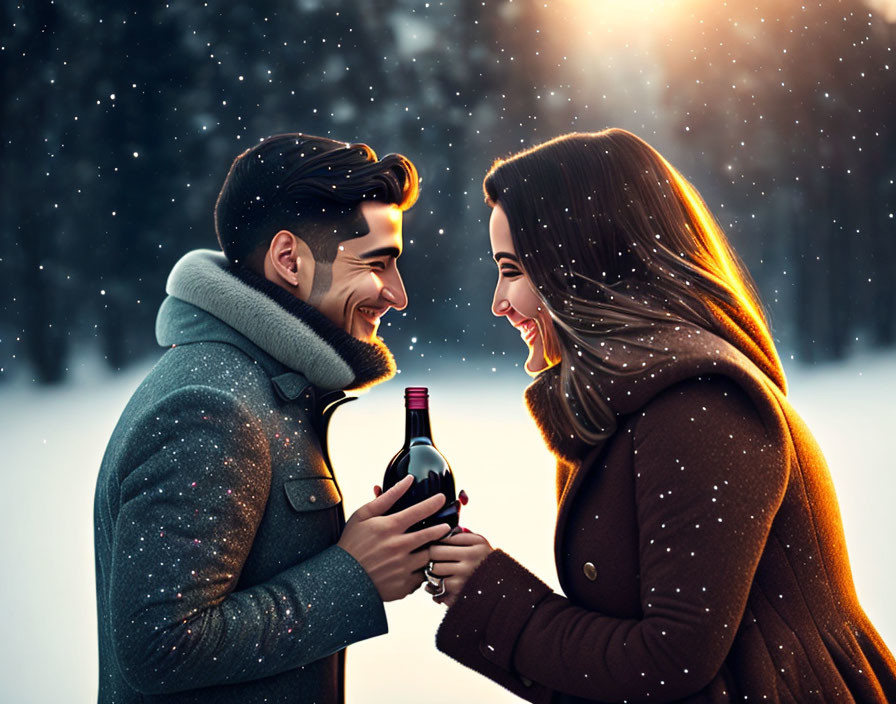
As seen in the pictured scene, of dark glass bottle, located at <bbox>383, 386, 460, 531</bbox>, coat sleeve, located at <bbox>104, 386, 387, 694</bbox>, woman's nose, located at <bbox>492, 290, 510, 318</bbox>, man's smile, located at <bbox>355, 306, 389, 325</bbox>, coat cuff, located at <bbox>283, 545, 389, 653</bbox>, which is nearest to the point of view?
coat sleeve, located at <bbox>104, 386, 387, 694</bbox>

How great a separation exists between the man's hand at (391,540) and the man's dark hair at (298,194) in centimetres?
57

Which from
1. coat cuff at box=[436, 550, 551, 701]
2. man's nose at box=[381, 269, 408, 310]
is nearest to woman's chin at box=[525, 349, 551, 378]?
man's nose at box=[381, 269, 408, 310]

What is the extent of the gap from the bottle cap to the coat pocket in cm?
23

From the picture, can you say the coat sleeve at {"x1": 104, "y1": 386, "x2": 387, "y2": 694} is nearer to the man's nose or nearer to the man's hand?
the man's hand

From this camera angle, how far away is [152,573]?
1249 mm

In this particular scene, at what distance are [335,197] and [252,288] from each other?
273mm

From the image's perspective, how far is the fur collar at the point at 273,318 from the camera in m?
1.55

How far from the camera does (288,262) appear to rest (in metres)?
1.70

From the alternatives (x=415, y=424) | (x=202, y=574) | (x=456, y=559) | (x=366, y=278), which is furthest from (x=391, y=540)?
(x=366, y=278)

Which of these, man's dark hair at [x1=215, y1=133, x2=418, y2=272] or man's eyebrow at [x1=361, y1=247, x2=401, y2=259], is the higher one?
man's dark hair at [x1=215, y1=133, x2=418, y2=272]

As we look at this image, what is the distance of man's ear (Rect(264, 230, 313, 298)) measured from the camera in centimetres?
168

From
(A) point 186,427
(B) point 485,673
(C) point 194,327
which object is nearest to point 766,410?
(B) point 485,673

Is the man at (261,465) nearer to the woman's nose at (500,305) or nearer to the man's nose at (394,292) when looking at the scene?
the man's nose at (394,292)

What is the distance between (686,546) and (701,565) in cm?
3
